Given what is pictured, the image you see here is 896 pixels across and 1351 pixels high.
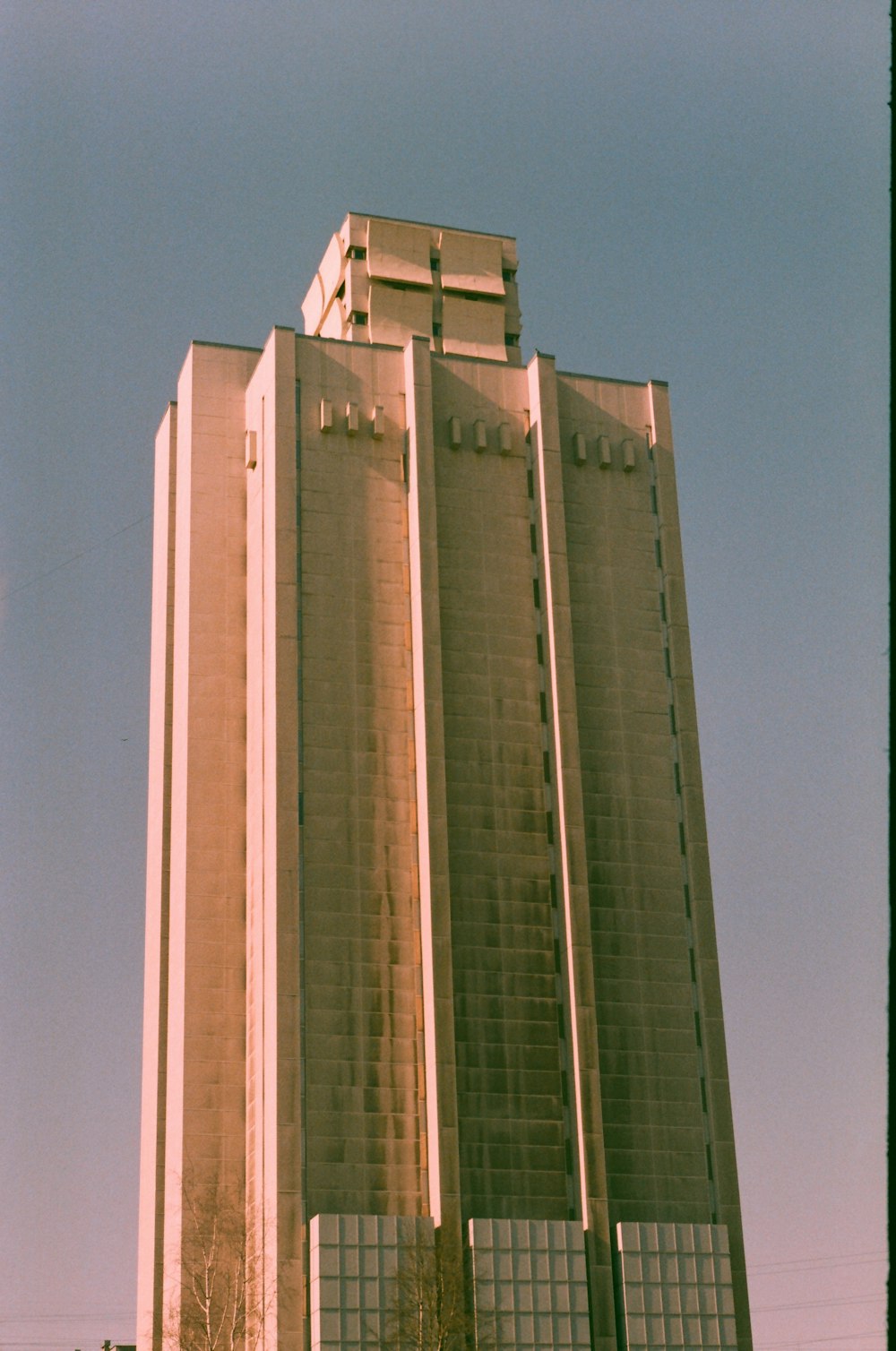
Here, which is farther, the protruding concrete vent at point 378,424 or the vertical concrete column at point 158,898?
the protruding concrete vent at point 378,424

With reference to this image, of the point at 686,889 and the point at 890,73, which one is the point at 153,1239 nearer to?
the point at 686,889

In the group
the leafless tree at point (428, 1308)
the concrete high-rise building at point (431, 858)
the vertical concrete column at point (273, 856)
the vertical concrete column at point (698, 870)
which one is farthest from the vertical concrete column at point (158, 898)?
the vertical concrete column at point (698, 870)

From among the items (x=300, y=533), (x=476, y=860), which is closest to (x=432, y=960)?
(x=476, y=860)

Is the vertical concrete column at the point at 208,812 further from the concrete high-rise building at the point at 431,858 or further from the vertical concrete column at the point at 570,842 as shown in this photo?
the vertical concrete column at the point at 570,842

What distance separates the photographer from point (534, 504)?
103562mm

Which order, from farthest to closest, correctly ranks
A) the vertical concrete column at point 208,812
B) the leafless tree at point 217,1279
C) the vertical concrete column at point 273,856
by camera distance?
the vertical concrete column at point 208,812, the vertical concrete column at point 273,856, the leafless tree at point 217,1279

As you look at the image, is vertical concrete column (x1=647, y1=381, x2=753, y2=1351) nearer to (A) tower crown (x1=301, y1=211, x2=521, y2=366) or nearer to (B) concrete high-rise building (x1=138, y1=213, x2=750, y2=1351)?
(B) concrete high-rise building (x1=138, y1=213, x2=750, y2=1351)

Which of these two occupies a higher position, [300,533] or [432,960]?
[300,533]

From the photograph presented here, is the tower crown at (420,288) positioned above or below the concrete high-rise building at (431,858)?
above

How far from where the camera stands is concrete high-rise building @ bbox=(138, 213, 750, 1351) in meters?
87.9

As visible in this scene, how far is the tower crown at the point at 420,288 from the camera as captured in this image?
111 metres

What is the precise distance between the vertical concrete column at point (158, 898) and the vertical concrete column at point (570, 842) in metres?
19.8

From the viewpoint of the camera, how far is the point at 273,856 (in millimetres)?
91875

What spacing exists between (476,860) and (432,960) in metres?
6.33
